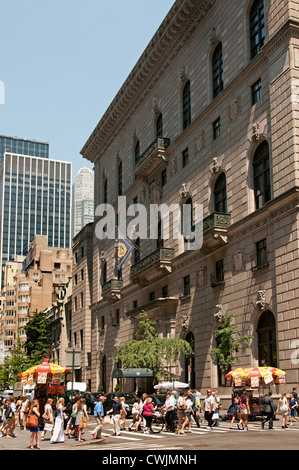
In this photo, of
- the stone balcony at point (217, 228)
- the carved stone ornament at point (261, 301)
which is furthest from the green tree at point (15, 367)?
the carved stone ornament at point (261, 301)

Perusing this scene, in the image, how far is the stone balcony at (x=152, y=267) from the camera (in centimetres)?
4781

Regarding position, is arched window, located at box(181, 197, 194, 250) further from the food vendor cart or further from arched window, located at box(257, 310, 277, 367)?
the food vendor cart

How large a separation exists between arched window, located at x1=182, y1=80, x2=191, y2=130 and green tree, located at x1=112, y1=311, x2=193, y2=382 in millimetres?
16157

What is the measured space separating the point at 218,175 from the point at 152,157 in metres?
11.0

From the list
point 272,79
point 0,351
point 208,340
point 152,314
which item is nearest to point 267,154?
point 272,79

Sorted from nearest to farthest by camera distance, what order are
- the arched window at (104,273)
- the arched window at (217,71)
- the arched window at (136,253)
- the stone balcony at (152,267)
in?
the arched window at (217,71) < the stone balcony at (152,267) < the arched window at (136,253) < the arched window at (104,273)

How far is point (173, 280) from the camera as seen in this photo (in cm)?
4784

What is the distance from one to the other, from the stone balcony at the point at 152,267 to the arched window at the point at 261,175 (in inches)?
489

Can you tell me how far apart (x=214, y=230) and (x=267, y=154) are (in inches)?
239

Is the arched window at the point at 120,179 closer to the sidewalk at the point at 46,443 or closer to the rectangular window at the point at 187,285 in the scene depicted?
the rectangular window at the point at 187,285

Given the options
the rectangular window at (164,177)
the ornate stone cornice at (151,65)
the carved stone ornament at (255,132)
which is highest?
the ornate stone cornice at (151,65)

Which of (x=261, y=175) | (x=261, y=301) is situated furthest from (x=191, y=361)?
(x=261, y=175)

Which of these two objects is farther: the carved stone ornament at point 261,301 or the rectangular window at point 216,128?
the rectangular window at point 216,128

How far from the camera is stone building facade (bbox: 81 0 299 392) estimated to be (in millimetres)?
33719
